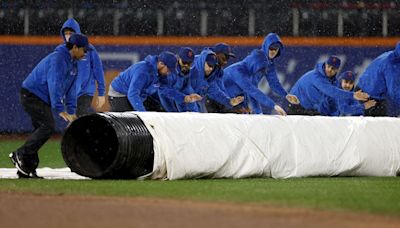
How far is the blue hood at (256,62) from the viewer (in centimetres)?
1969

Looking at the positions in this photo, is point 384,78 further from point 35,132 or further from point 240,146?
point 35,132

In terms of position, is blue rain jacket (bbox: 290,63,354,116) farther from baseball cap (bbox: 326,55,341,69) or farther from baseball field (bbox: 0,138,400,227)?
baseball field (bbox: 0,138,400,227)

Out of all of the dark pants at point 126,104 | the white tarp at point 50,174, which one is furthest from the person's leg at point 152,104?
the white tarp at point 50,174

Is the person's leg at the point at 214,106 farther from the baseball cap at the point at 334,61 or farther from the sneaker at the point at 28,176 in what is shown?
the sneaker at the point at 28,176

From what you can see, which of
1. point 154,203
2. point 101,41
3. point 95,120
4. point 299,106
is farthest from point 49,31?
point 154,203

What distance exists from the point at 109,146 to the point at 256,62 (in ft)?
15.1

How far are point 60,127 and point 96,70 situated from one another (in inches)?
376

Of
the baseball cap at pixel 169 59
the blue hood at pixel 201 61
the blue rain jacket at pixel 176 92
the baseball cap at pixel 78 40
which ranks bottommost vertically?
the blue rain jacket at pixel 176 92

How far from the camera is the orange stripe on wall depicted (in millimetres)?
27734

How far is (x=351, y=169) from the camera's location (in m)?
16.2

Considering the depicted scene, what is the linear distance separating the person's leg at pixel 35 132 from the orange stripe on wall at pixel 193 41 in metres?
12.5

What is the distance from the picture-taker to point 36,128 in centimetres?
1537

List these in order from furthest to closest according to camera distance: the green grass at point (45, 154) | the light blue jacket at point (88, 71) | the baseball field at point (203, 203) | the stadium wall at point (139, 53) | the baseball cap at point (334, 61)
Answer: the stadium wall at point (139, 53) < the baseball cap at point (334, 61) < the green grass at point (45, 154) < the light blue jacket at point (88, 71) < the baseball field at point (203, 203)

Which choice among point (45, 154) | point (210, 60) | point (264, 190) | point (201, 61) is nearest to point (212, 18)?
point (45, 154)
